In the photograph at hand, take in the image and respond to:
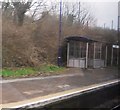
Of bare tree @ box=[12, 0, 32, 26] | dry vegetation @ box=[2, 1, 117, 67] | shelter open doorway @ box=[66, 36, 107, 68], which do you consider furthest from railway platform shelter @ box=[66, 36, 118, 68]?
bare tree @ box=[12, 0, 32, 26]

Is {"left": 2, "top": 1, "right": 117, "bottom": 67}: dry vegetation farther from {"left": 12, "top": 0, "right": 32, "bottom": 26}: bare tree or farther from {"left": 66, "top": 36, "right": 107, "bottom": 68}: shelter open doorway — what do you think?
{"left": 66, "top": 36, "right": 107, "bottom": 68}: shelter open doorway

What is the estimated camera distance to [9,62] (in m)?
22.6

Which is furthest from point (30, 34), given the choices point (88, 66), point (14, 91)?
point (14, 91)

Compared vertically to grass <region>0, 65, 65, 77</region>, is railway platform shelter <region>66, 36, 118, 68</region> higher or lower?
higher

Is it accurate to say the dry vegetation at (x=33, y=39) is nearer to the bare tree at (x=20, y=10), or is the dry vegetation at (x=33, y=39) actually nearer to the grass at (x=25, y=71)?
the bare tree at (x=20, y=10)

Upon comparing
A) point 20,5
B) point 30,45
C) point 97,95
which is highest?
point 20,5

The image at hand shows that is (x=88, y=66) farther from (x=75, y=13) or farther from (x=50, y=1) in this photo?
(x=75, y=13)

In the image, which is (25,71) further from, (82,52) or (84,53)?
(84,53)

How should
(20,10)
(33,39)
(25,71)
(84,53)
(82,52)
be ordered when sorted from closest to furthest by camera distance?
(25,71) → (33,39) → (20,10) → (82,52) → (84,53)

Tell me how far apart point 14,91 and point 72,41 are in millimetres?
17419

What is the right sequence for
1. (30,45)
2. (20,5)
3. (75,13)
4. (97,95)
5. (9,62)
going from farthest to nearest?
(75,13)
(20,5)
(30,45)
(9,62)
(97,95)

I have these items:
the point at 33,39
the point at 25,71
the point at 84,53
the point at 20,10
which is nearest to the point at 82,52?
the point at 84,53

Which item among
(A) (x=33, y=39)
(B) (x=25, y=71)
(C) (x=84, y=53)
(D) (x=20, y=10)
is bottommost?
(B) (x=25, y=71)

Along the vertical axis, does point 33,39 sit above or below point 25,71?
above
